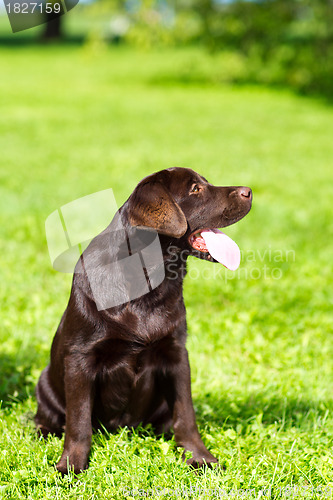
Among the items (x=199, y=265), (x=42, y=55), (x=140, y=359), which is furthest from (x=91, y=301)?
(x=42, y=55)

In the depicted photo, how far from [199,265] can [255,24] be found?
14129 mm

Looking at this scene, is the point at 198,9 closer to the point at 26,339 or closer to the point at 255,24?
the point at 255,24

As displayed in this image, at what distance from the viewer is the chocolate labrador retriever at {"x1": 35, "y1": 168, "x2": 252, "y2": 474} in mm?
2447

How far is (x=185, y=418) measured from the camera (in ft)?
8.72

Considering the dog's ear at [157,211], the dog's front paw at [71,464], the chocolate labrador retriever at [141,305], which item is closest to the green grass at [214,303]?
the dog's front paw at [71,464]

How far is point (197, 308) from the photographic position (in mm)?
4598

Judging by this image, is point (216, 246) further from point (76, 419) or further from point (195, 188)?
point (76, 419)

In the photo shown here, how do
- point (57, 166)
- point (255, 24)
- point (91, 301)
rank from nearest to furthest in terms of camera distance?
point (91, 301) → point (57, 166) → point (255, 24)

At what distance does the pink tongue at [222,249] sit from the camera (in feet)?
8.18

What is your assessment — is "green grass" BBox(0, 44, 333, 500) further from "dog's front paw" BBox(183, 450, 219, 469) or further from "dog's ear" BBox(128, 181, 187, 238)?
"dog's ear" BBox(128, 181, 187, 238)

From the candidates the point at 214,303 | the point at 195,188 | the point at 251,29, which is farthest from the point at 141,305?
the point at 251,29

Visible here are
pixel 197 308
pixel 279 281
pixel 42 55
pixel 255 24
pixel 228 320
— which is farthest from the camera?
pixel 42 55

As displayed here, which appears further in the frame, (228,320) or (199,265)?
(199,265)

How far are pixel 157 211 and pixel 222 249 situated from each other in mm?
350
